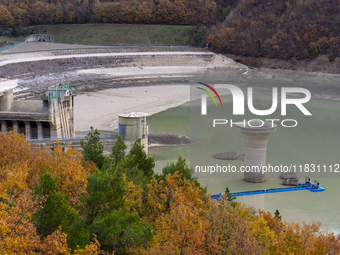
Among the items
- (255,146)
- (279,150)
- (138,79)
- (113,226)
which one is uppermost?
(138,79)

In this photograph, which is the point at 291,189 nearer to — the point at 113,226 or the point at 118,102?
the point at 113,226

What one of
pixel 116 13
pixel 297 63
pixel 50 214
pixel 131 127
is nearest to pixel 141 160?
pixel 131 127

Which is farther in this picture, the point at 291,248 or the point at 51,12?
the point at 51,12

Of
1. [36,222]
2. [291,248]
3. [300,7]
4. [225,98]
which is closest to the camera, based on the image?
[36,222]

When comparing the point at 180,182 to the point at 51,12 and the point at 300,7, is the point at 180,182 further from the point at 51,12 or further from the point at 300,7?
the point at 51,12

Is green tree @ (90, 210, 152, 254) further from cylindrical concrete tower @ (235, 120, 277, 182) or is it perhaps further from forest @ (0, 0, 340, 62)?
forest @ (0, 0, 340, 62)

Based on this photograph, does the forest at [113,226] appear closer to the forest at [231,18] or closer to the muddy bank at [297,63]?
the muddy bank at [297,63]

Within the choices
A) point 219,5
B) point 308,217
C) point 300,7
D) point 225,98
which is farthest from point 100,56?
point 308,217
